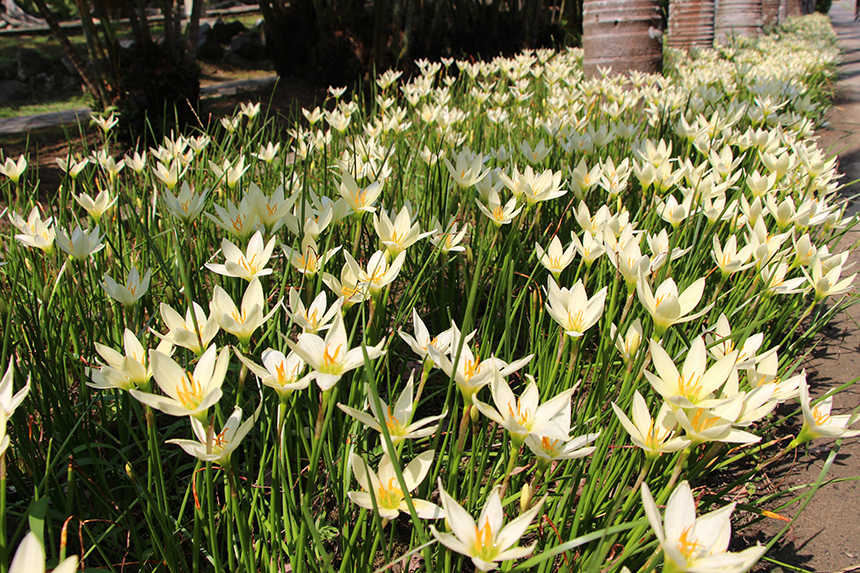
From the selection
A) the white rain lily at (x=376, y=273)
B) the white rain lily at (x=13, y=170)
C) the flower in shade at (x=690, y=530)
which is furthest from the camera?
the white rain lily at (x=13, y=170)

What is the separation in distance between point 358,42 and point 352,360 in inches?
300

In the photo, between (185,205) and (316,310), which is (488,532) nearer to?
(316,310)

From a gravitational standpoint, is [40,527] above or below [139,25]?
below

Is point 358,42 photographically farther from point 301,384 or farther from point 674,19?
point 301,384

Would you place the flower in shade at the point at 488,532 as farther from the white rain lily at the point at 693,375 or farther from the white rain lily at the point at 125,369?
the white rain lily at the point at 125,369

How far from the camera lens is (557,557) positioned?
45.0 inches

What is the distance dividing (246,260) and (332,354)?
0.46 metres

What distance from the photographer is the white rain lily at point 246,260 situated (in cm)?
121

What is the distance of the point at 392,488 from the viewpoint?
0.89 metres

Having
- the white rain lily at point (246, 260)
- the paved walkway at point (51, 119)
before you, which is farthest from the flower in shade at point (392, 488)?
the paved walkway at point (51, 119)

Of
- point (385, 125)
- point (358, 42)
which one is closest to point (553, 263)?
point (385, 125)

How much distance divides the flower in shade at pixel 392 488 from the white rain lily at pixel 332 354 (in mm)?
156

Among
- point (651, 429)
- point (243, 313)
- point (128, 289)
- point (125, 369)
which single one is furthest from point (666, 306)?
point (128, 289)

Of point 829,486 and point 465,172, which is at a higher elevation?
point 465,172
